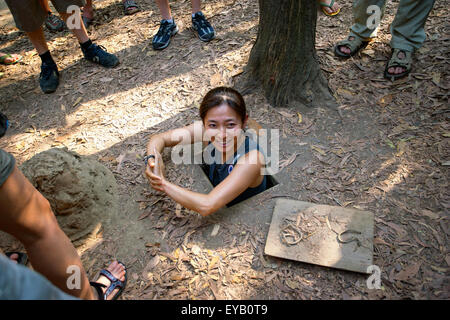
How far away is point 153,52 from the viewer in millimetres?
4680

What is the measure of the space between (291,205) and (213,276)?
93cm

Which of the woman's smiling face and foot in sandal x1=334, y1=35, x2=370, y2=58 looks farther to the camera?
foot in sandal x1=334, y1=35, x2=370, y2=58

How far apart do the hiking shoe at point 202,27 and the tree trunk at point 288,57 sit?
1063mm

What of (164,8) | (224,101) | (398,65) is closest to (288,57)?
(224,101)

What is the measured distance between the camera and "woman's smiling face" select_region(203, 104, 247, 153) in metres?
2.73

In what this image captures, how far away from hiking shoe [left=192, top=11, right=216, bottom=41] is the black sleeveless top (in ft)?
6.86

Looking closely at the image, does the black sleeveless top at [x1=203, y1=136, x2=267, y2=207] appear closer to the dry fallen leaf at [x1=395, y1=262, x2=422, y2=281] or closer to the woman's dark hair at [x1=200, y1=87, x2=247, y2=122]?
the woman's dark hair at [x1=200, y1=87, x2=247, y2=122]

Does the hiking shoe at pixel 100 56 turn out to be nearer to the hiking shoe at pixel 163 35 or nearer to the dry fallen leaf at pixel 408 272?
the hiking shoe at pixel 163 35

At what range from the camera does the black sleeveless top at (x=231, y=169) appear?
2.87 metres

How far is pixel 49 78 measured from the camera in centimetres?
441

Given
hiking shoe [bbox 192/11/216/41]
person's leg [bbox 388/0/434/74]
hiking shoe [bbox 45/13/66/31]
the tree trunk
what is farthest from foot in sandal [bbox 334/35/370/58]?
hiking shoe [bbox 45/13/66/31]

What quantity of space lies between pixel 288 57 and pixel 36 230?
2.99m

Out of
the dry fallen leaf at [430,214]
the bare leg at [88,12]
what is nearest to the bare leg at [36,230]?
the dry fallen leaf at [430,214]

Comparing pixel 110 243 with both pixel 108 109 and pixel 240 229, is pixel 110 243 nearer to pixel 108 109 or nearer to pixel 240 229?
pixel 240 229
